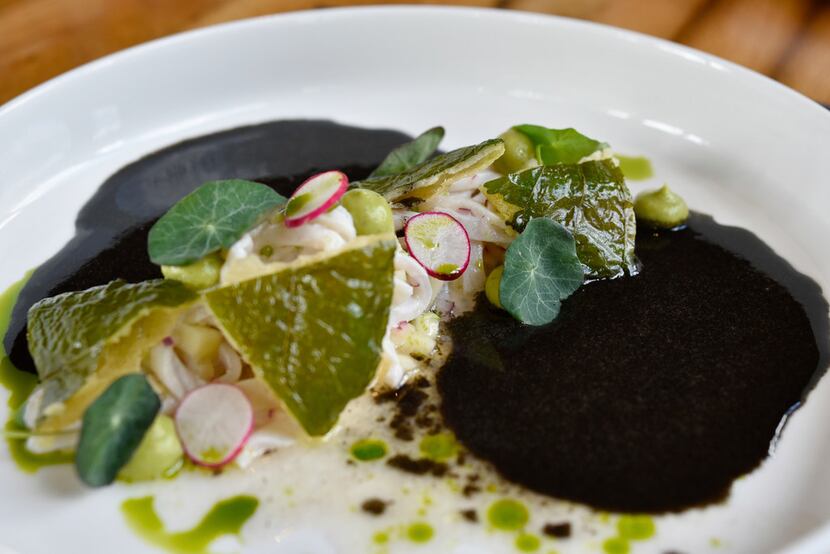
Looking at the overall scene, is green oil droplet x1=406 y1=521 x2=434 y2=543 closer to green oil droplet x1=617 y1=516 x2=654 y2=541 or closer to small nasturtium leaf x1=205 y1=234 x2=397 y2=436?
small nasturtium leaf x1=205 y1=234 x2=397 y2=436

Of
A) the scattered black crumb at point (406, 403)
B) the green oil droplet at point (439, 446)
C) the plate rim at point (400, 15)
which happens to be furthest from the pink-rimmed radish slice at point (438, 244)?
the plate rim at point (400, 15)

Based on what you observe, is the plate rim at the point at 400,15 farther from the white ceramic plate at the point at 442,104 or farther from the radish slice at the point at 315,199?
the radish slice at the point at 315,199

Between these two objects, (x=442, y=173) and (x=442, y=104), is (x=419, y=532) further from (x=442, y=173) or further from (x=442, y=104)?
(x=442, y=104)

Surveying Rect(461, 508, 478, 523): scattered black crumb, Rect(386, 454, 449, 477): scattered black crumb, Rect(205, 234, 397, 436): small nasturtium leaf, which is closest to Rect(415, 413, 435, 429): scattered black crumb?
Rect(386, 454, 449, 477): scattered black crumb

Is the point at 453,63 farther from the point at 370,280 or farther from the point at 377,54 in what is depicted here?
the point at 370,280

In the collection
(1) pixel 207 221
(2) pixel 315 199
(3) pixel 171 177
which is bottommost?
(3) pixel 171 177

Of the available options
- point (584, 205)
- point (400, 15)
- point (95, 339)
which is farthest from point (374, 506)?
point (400, 15)

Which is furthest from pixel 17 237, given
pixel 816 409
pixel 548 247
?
pixel 816 409
